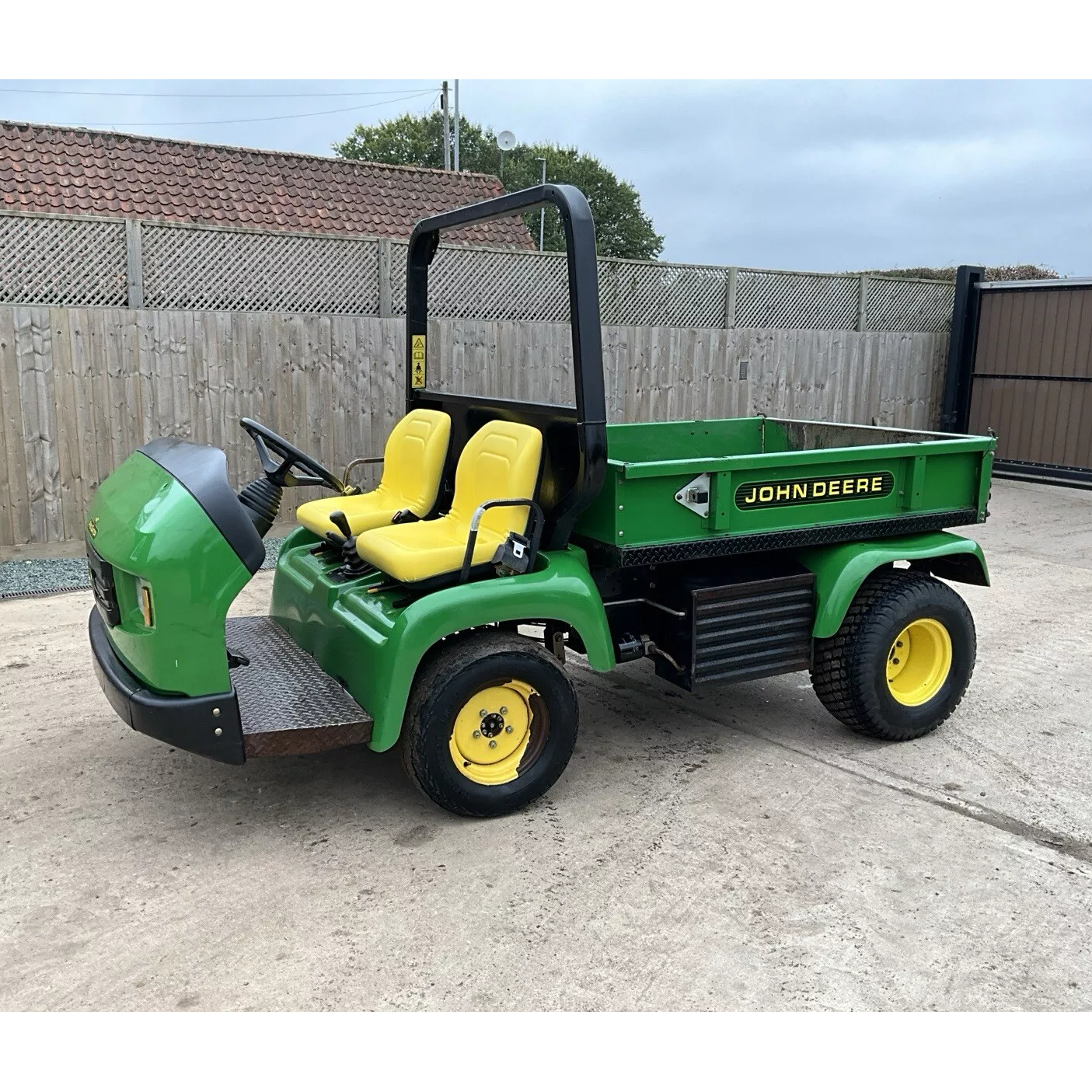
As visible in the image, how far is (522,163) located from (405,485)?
48763 millimetres

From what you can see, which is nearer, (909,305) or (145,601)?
(145,601)

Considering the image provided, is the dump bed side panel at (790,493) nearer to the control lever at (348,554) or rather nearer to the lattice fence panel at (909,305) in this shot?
the control lever at (348,554)

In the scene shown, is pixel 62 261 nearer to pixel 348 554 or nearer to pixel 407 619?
pixel 348 554

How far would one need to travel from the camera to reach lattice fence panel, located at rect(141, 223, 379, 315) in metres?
7.88

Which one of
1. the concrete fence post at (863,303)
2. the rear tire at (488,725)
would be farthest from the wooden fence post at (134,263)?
the concrete fence post at (863,303)

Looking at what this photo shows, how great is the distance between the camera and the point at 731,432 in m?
5.61

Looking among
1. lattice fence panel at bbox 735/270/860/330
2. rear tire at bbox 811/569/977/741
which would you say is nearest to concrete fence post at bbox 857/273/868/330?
lattice fence panel at bbox 735/270/860/330

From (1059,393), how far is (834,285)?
279cm

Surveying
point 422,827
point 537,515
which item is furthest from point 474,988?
point 537,515

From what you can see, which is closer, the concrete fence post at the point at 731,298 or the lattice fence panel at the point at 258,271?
the lattice fence panel at the point at 258,271

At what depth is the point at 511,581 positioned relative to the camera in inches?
145

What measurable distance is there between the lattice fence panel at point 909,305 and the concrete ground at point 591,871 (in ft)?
26.7

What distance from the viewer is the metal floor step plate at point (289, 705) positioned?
3410 mm

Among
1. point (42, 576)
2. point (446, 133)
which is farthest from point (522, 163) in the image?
point (42, 576)
